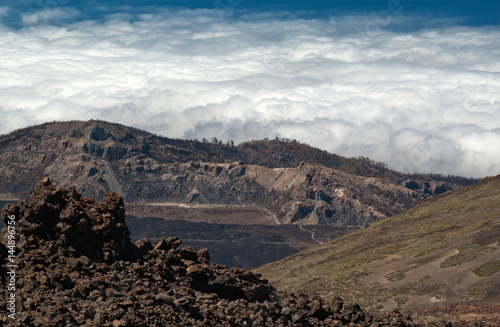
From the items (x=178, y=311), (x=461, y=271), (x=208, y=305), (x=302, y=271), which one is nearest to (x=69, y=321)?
(x=178, y=311)

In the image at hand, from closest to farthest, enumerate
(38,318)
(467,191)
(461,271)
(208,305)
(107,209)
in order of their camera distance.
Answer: (38,318)
(208,305)
(107,209)
(461,271)
(467,191)

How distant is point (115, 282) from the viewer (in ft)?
151

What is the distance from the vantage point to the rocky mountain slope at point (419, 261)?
94.2 m

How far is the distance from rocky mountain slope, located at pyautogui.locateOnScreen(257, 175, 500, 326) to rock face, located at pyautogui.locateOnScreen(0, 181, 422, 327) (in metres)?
29.4

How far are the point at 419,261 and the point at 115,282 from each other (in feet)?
262

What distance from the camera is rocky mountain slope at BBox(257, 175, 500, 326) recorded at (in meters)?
94.2

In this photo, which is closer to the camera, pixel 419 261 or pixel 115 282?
pixel 115 282

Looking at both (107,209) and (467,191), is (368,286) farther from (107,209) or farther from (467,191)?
(467,191)

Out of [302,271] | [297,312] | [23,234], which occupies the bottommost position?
[302,271]

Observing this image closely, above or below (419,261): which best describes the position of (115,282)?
above

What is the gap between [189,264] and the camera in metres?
53.8

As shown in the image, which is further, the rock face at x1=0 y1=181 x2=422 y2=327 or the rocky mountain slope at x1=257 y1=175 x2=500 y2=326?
the rocky mountain slope at x1=257 y1=175 x2=500 y2=326

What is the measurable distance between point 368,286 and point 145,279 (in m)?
67.6

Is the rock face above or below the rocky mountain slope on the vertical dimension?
above
